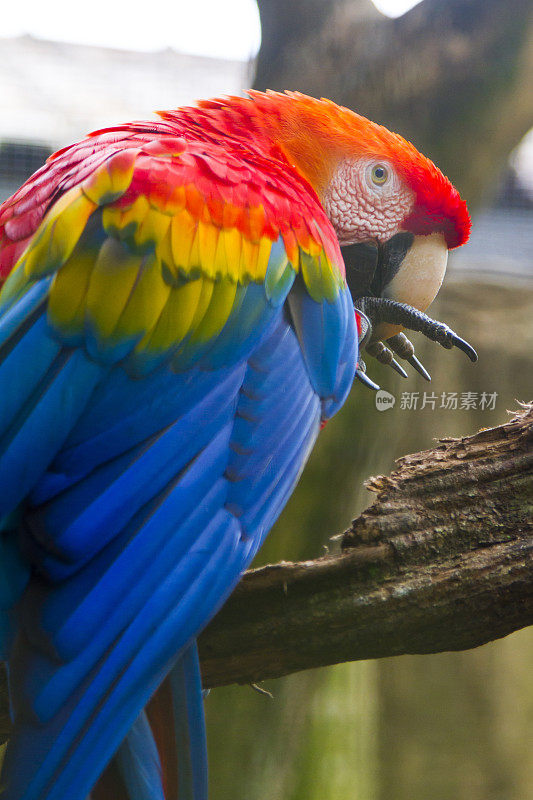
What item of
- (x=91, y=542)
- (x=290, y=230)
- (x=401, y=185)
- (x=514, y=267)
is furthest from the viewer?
(x=514, y=267)

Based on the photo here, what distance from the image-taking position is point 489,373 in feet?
4.90

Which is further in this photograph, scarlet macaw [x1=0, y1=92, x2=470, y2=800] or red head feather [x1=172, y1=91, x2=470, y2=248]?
red head feather [x1=172, y1=91, x2=470, y2=248]

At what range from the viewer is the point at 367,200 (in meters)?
0.77

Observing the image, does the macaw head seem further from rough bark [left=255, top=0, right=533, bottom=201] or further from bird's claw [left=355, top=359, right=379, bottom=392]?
rough bark [left=255, top=0, right=533, bottom=201]

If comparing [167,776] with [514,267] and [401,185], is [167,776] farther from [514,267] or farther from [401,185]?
[514,267]

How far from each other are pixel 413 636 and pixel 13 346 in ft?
1.49

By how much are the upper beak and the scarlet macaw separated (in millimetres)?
139

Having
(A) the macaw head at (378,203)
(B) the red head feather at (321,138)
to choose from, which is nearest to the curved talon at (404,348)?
(A) the macaw head at (378,203)

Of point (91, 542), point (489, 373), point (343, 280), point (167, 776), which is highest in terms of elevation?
point (343, 280)

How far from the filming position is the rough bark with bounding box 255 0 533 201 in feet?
3.58

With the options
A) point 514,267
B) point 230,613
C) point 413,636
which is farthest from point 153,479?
point 514,267

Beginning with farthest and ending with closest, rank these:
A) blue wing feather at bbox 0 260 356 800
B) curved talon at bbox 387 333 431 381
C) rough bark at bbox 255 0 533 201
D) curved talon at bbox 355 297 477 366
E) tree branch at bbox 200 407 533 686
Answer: rough bark at bbox 255 0 533 201, curved talon at bbox 387 333 431 381, curved talon at bbox 355 297 477 366, tree branch at bbox 200 407 533 686, blue wing feather at bbox 0 260 356 800

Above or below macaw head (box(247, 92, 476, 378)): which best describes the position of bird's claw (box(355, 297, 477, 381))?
below

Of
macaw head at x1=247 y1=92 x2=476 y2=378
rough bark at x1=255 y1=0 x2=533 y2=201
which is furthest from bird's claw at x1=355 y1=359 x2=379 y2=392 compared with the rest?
rough bark at x1=255 y1=0 x2=533 y2=201
